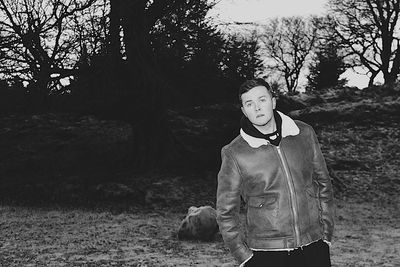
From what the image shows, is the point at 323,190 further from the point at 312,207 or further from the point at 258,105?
the point at 258,105

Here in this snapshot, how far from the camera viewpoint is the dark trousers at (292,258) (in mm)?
2594

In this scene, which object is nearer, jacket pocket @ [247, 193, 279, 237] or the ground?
jacket pocket @ [247, 193, 279, 237]

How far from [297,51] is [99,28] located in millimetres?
35999

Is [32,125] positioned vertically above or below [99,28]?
below

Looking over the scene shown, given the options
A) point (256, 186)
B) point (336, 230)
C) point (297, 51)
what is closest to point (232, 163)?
point (256, 186)

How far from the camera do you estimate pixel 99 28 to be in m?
10.4

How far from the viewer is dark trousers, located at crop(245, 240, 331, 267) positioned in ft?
8.51

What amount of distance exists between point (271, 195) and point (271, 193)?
1 cm

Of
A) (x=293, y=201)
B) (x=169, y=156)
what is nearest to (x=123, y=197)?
(x=169, y=156)

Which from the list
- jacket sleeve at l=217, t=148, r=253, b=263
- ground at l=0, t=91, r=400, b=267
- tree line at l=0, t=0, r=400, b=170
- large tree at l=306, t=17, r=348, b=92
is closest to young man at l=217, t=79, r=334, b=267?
jacket sleeve at l=217, t=148, r=253, b=263

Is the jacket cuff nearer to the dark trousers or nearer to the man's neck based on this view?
the dark trousers

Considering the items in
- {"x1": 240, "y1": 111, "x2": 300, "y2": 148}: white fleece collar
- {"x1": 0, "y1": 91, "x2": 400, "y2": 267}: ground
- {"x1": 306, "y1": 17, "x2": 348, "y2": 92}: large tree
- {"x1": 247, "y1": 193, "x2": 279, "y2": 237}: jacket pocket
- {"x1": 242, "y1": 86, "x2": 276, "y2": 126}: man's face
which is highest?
{"x1": 306, "y1": 17, "x2": 348, "y2": 92}: large tree

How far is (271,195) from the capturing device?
2.62m

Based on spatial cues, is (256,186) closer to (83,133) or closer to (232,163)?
(232,163)
